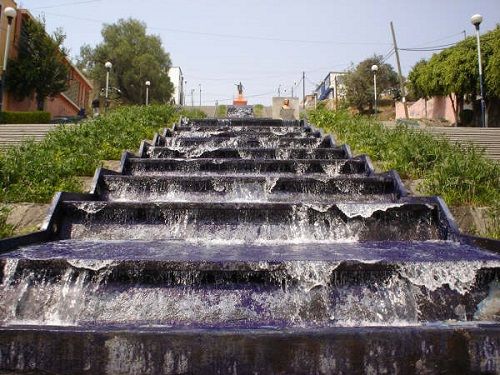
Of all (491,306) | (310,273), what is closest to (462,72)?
(491,306)

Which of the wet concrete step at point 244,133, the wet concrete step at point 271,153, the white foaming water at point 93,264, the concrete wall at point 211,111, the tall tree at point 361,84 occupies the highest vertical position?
the tall tree at point 361,84

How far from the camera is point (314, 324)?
351 centimetres

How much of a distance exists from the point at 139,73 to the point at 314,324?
137 ft

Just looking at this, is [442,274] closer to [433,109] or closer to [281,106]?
[281,106]

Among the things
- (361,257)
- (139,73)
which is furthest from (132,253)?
(139,73)

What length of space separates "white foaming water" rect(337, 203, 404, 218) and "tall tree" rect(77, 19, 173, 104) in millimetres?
39481

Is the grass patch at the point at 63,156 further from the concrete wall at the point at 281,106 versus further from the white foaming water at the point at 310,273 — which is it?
the concrete wall at the point at 281,106

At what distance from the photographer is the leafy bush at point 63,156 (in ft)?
21.3

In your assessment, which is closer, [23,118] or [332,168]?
[332,168]

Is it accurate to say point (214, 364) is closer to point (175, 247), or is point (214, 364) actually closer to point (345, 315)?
point (345, 315)

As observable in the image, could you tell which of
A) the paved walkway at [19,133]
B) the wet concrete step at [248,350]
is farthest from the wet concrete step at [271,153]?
the wet concrete step at [248,350]

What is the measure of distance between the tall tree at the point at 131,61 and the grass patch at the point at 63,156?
3152 centimetres

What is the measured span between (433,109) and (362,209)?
37.2 metres

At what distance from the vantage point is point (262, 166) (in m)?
7.73
